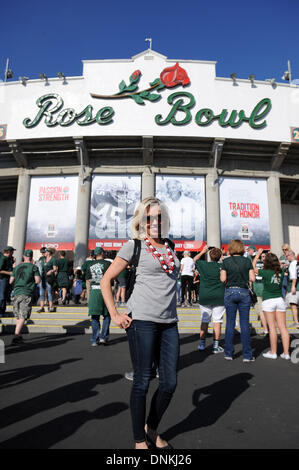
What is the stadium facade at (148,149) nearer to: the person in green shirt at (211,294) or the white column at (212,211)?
the white column at (212,211)

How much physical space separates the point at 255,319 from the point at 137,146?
1151cm

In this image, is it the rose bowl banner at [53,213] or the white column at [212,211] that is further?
the rose bowl banner at [53,213]

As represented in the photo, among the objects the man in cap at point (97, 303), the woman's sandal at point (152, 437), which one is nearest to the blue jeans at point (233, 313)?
the man in cap at point (97, 303)

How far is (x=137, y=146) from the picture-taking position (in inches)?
652

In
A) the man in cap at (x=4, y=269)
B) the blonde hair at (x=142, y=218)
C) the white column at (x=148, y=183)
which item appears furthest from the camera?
the white column at (x=148, y=183)

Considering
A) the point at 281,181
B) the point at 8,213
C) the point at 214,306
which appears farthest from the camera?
the point at 8,213

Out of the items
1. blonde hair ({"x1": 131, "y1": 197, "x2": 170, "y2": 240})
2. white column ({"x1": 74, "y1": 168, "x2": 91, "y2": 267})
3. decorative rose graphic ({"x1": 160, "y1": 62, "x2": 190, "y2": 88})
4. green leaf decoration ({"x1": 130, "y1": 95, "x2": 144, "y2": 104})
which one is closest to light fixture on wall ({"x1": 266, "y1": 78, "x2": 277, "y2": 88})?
decorative rose graphic ({"x1": 160, "y1": 62, "x2": 190, "y2": 88})

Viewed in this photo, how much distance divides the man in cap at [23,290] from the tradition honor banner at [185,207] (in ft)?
33.6

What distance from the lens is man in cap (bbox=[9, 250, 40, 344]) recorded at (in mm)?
6363

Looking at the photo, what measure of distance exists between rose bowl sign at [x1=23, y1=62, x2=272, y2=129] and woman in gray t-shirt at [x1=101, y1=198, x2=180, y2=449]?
15.2m

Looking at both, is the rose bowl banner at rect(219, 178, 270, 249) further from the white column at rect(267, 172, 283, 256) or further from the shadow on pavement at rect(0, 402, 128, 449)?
the shadow on pavement at rect(0, 402, 128, 449)

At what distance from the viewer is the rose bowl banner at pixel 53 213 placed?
16453 millimetres
